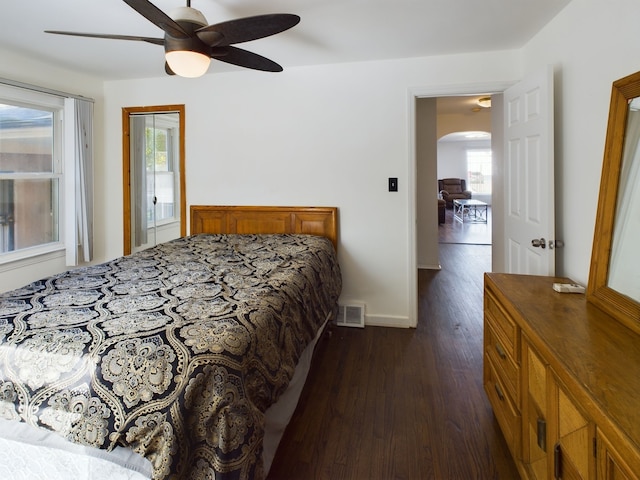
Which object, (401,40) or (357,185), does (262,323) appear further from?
(401,40)

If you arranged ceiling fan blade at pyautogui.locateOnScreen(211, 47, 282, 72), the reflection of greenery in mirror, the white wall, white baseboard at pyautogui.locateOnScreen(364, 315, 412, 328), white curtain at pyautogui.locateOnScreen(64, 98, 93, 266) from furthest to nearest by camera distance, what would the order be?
the reflection of greenery in mirror → white curtain at pyautogui.locateOnScreen(64, 98, 93, 266) → white baseboard at pyautogui.locateOnScreen(364, 315, 412, 328) → ceiling fan blade at pyautogui.locateOnScreen(211, 47, 282, 72) → the white wall

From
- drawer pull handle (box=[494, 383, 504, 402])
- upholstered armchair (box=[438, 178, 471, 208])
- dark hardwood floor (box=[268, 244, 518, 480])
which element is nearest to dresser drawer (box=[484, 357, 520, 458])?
drawer pull handle (box=[494, 383, 504, 402])

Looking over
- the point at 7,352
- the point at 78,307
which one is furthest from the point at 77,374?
the point at 78,307

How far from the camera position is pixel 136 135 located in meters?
3.86

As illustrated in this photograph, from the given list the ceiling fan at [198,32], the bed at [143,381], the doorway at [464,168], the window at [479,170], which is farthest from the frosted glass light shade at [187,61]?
the window at [479,170]

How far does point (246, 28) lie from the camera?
1.71m

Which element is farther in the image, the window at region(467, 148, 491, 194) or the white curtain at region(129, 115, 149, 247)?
the window at region(467, 148, 491, 194)

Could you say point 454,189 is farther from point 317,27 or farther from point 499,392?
point 499,392

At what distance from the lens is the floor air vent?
3.36 metres

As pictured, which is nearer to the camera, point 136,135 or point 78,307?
point 78,307

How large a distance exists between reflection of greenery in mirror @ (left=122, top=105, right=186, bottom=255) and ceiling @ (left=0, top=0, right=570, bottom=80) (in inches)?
24.5

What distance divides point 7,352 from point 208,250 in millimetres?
1670

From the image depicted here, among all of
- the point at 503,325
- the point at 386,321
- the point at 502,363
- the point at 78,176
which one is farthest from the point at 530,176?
the point at 78,176

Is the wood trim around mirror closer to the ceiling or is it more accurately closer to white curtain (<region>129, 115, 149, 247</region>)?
the ceiling
